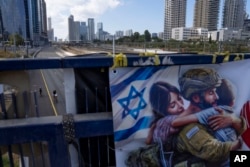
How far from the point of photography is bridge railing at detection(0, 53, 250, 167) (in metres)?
2.85

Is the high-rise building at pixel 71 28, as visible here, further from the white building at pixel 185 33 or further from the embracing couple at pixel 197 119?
the embracing couple at pixel 197 119

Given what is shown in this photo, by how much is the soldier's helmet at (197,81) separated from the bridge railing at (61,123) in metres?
0.24

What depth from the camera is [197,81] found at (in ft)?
10.8

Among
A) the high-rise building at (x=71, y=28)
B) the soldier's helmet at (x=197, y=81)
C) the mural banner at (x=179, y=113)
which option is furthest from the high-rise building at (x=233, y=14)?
the soldier's helmet at (x=197, y=81)

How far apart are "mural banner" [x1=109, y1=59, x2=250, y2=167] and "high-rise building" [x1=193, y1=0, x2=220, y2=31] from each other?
114832mm

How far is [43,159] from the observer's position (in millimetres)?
3209

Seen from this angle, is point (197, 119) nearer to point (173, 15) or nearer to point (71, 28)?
point (173, 15)

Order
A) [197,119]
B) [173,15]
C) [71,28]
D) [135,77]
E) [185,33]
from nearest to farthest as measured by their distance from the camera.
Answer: [135,77]
[197,119]
[185,33]
[173,15]
[71,28]

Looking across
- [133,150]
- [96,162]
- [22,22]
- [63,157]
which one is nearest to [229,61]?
[133,150]

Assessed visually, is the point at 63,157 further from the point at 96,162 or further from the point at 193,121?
the point at 193,121

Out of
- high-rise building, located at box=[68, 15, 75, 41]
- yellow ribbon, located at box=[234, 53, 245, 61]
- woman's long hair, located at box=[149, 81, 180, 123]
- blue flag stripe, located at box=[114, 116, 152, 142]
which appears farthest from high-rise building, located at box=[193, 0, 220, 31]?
blue flag stripe, located at box=[114, 116, 152, 142]

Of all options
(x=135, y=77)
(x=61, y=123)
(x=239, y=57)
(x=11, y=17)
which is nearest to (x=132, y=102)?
(x=135, y=77)

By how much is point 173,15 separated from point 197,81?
421 feet

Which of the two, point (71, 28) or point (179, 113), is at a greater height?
point (71, 28)
